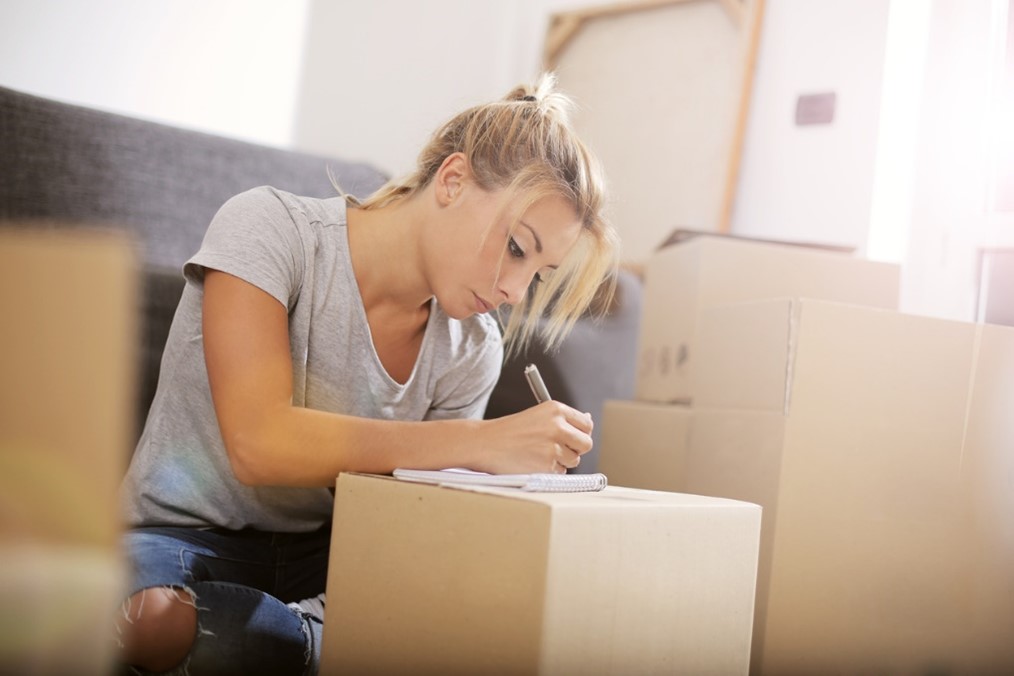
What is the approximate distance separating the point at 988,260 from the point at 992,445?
35.3 inches

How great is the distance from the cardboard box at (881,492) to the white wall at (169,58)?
147cm

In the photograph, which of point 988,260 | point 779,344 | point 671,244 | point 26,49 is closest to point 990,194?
point 988,260

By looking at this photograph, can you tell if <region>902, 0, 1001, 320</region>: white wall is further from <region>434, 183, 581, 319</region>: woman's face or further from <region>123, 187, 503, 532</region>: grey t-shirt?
<region>123, 187, 503, 532</region>: grey t-shirt

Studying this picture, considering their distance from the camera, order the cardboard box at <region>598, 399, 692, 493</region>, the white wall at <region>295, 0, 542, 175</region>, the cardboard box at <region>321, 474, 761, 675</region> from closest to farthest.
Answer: the cardboard box at <region>321, 474, 761, 675</region> < the cardboard box at <region>598, 399, 692, 493</region> < the white wall at <region>295, 0, 542, 175</region>

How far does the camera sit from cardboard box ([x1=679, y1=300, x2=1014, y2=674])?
1.02 metres

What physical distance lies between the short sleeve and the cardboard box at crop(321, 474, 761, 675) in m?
0.23

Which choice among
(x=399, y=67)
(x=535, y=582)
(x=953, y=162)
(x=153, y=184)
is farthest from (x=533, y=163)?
(x=399, y=67)

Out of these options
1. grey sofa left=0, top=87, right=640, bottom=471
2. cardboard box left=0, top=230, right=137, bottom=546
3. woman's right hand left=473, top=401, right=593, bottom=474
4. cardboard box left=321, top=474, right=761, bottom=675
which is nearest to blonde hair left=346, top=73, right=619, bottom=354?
woman's right hand left=473, top=401, right=593, bottom=474

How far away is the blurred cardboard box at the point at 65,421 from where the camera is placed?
356mm

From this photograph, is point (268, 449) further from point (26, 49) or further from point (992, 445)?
point (26, 49)

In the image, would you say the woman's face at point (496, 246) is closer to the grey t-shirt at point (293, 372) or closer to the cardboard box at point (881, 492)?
the grey t-shirt at point (293, 372)

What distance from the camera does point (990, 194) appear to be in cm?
185

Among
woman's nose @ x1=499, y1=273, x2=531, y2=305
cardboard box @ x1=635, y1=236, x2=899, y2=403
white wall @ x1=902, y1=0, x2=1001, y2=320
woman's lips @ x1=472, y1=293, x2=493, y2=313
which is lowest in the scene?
woman's lips @ x1=472, y1=293, x2=493, y2=313

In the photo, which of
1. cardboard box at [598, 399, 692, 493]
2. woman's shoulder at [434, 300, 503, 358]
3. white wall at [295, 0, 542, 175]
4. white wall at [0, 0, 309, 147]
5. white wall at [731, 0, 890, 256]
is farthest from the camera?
white wall at [295, 0, 542, 175]
